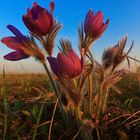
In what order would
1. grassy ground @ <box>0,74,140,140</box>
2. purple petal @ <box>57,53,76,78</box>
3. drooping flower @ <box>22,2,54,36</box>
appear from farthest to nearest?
1. grassy ground @ <box>0,74,140,140</box>
2. drooping flower @ <box>22,2,54,36</box>
3. purple petal @ <box>57,53,76,78</box>

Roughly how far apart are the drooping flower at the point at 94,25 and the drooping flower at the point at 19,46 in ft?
0.86

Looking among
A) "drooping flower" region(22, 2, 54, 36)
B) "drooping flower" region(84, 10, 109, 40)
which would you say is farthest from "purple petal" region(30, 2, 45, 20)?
"drooping flower" region(84, 10, 109, 40)

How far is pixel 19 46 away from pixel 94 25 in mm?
382

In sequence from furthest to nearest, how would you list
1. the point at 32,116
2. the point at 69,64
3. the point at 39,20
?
the point at 32,116
the point at 39,20
the point at 69,64

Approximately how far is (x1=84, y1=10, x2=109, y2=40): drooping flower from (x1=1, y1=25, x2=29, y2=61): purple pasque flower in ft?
1.02

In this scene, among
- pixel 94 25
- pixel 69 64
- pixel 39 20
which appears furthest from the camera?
pixel 94 25

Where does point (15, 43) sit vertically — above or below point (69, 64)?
above

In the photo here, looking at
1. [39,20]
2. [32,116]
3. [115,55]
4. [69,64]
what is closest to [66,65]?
[69,64]

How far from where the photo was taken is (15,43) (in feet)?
4.86

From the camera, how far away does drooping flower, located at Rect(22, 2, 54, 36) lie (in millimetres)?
1418

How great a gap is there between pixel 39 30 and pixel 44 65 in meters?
0.19

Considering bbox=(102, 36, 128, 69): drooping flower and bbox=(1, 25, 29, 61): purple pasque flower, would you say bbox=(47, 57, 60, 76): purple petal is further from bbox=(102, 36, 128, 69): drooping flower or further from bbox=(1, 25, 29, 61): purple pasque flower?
bbox=(102, 36, 128, 69): drooping flower

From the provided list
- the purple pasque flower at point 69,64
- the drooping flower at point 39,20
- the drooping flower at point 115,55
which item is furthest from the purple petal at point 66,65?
the drooping flower at point 115,55

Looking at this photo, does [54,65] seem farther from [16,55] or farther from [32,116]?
[32,116]
